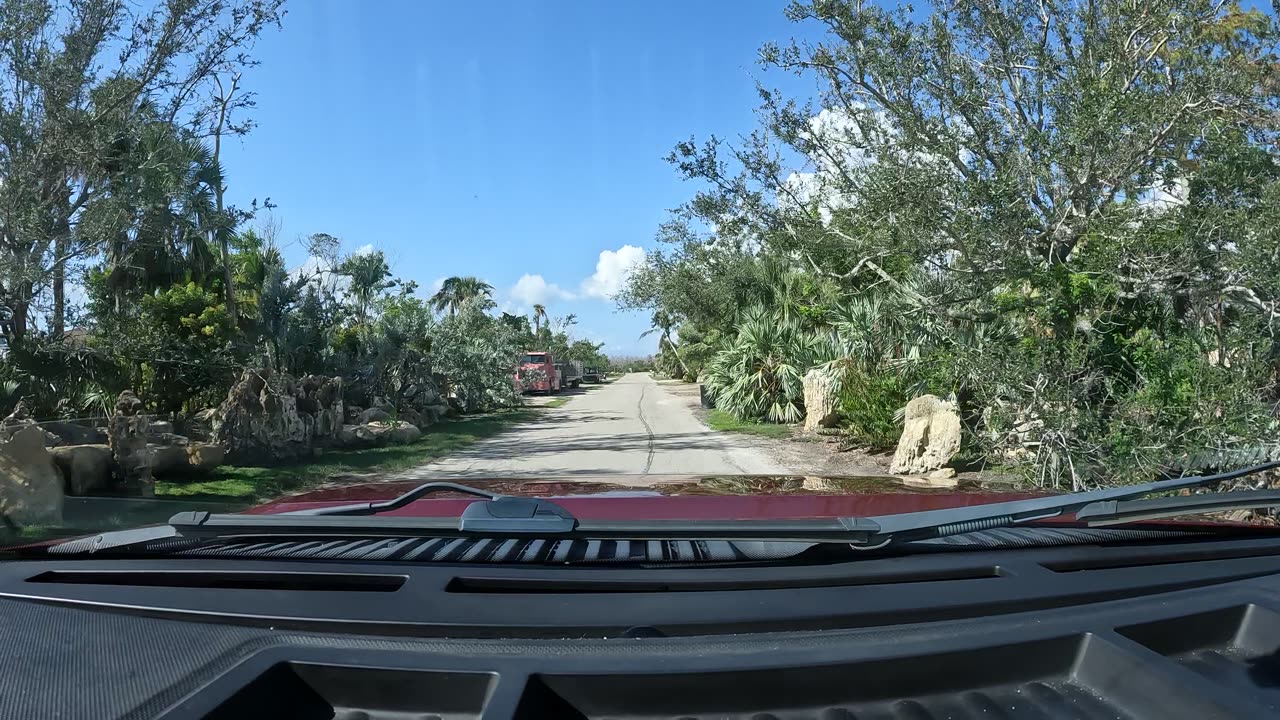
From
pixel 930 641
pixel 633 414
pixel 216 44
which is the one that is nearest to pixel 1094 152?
pixel 930 641

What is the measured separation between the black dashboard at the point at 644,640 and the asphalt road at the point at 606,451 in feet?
18.5

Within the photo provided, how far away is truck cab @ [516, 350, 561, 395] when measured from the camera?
117 ft

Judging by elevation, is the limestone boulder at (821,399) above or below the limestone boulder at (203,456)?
above

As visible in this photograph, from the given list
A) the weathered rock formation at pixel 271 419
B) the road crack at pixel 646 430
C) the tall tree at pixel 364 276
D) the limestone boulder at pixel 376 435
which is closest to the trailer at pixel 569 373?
the road crack at pixel 646 430

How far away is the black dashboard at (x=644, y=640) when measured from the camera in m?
1.64

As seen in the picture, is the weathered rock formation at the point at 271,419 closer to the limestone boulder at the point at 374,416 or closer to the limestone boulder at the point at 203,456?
the limestone boulder at the point at 203,456

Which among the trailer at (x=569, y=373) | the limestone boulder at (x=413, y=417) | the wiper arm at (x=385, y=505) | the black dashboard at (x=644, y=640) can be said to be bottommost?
the limestone boulder at (x=413, y=417)

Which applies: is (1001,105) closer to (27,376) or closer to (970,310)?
(970,310)

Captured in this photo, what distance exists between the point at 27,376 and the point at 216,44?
5.23 meters

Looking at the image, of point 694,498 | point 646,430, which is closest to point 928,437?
point 694,498

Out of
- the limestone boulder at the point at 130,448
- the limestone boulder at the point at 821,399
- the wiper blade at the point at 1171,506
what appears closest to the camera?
the wiper blade at the point at 1171,506

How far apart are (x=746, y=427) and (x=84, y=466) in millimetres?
13657

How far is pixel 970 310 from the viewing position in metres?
10.9

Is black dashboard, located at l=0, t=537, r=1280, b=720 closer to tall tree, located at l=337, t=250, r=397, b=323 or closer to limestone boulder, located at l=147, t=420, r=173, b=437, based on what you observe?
limestone boulder, located at l=147, t=420, r=173, b=437
